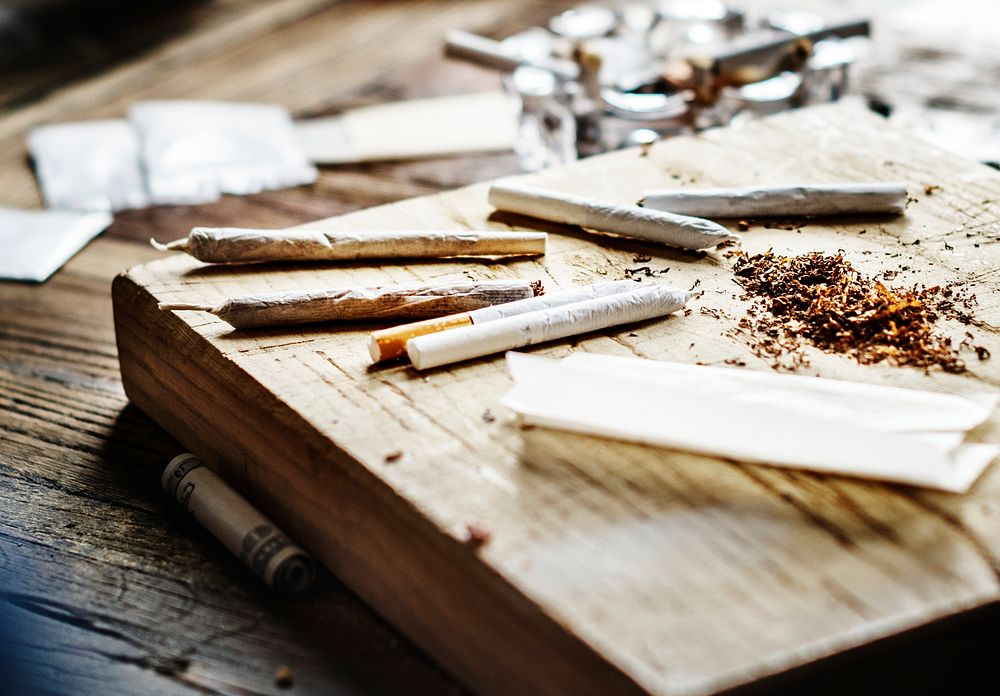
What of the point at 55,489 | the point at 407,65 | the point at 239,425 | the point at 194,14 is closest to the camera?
the point at 239,425

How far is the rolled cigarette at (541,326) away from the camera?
104 centimetres

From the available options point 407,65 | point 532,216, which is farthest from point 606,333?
point 407,65

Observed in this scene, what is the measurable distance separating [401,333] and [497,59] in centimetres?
127

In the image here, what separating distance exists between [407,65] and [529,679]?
2088 millimetres

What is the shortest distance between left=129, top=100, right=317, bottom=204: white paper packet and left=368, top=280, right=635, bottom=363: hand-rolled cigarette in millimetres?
1045

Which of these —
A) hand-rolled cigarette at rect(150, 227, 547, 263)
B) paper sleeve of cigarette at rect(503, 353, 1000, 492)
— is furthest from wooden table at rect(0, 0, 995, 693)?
hand-rolled cigarette at rect(150, 227, 547, 263)

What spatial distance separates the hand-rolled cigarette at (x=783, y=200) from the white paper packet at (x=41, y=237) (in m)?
1.00

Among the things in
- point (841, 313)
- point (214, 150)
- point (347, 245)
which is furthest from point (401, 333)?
point (214, 150)

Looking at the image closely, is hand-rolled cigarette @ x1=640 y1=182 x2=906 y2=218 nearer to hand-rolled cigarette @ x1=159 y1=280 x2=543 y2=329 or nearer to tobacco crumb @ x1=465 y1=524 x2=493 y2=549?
hand-rolled cigarette @ x1=159 y1=280 x2=543 y2=329

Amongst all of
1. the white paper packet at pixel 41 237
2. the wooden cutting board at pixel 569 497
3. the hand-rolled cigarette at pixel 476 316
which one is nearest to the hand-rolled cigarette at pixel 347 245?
the wooden cutting board at pixel 569 497

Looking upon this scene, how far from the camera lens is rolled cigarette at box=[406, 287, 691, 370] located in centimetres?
104

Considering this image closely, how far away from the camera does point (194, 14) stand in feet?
10.2

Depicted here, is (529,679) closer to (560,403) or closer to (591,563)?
(591,563)

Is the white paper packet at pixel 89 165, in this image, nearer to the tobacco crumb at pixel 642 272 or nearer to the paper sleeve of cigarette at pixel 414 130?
the paper sleeve of cigarette at pixel 414 130
